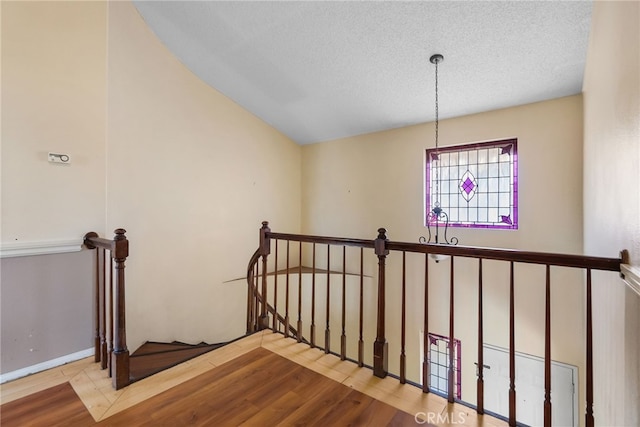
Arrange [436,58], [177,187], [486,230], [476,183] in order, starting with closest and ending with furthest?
[436,58] → [177,187] → [486,230] → [476,183]

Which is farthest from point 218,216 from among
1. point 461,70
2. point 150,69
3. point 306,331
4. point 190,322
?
point 461,70

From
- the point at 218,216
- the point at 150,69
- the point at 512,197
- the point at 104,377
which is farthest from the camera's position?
the point at 218,216

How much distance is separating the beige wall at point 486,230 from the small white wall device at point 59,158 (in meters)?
3.63

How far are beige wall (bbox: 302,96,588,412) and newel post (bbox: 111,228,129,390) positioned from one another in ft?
11.5

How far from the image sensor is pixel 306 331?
4926 millimetres

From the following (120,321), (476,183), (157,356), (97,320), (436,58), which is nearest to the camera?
(120,321)

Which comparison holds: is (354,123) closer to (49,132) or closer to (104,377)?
(49,132)

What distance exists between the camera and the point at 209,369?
2045mm

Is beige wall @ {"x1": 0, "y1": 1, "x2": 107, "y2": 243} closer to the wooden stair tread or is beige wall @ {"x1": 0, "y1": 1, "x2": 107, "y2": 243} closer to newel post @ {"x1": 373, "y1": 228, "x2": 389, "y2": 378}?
the wooden stair tread

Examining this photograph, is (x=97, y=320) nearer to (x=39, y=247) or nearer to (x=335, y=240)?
(x=39, y=247)

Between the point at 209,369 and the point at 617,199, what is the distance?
8.79 ft

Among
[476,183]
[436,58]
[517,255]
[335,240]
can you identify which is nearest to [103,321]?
[335,240]

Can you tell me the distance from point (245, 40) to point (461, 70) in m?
2.24

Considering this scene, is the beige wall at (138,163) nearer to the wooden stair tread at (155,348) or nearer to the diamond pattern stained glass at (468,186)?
the wooden stair tread at (155,348)
